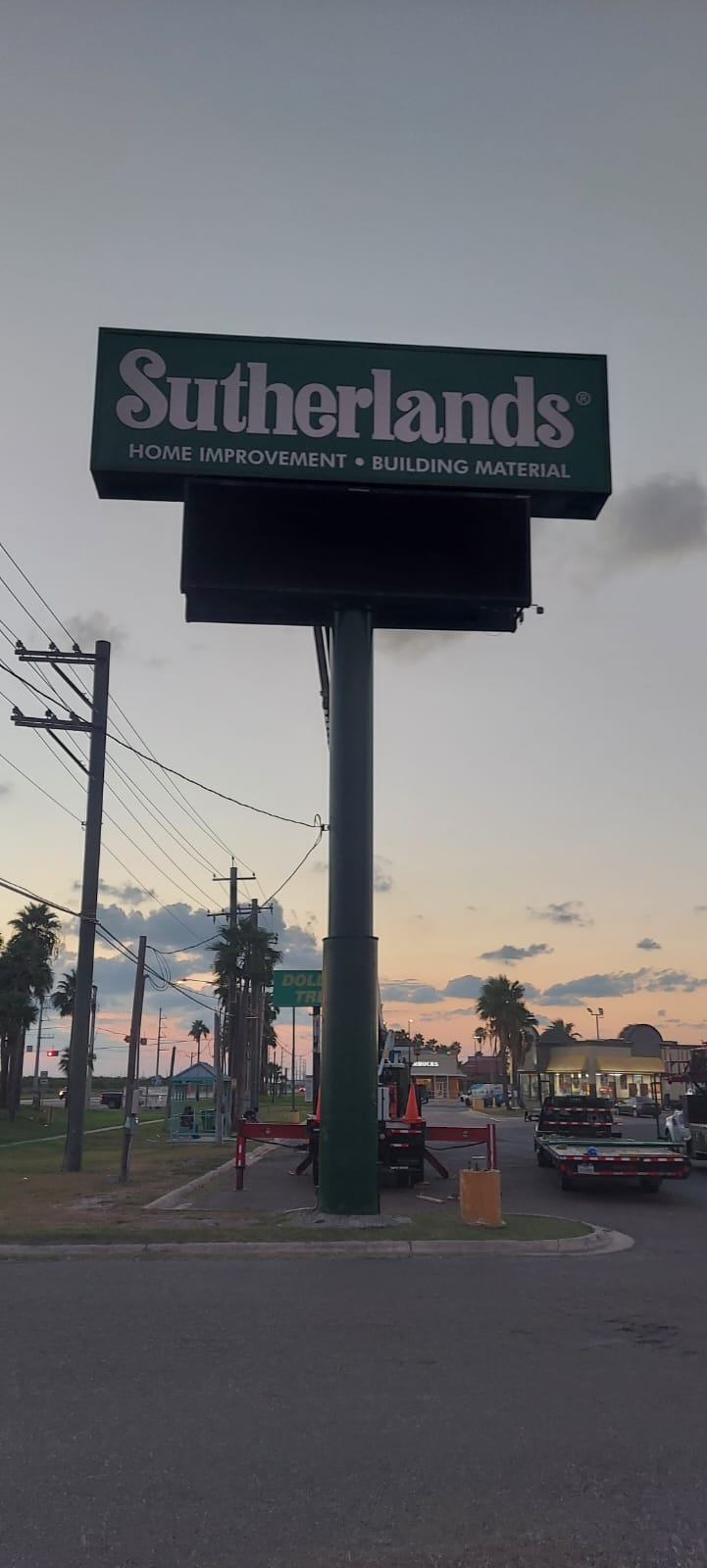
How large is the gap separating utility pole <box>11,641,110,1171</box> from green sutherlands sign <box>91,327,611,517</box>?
8074 mm

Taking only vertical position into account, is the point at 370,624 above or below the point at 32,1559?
above

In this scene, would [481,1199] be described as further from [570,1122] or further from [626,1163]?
[570,1122]

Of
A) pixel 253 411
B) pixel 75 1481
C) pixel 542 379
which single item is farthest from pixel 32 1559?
pixel 542 379

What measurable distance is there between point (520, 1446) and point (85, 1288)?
5.73 meters

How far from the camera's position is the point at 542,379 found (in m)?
18.1

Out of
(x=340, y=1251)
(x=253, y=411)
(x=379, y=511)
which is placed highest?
(x=253, y=411)

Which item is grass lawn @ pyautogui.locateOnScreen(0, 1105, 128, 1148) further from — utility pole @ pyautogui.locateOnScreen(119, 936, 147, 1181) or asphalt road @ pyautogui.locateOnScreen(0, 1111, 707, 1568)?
asphalt road @ pyautogui.locateOnScreen(0, 1111, 707, 1568)

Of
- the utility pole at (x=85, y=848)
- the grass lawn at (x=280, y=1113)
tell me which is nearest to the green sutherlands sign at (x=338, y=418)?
the utility pole at (x=85, y=848)

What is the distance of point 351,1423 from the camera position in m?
6.29

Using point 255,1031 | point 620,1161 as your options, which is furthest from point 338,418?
point 255,1031

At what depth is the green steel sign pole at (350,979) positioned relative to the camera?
1561cm

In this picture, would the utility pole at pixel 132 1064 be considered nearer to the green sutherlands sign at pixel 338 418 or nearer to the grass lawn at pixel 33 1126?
the grass lawn at pixel 33 1126

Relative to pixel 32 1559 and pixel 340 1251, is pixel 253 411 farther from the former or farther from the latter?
pixel 32 1559

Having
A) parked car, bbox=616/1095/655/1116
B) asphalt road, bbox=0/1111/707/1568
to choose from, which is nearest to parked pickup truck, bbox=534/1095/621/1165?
asphalt road, bbox=0/1111/707/1568
